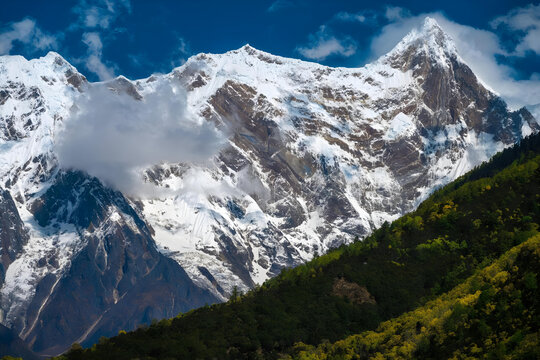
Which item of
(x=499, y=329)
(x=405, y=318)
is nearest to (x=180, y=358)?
(x=405, y=318)

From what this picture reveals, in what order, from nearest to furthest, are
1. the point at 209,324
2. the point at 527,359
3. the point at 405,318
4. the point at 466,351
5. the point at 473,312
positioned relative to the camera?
the point at 527,359, the point at 466,351, the point at 473,312, the point at 405,318, the point at 209,324

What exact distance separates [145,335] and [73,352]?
1963cm

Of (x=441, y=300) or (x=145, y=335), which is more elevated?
(x=145, y=335)

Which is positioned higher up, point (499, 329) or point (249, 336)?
point (249, 336)

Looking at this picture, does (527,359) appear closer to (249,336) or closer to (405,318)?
(405,318)

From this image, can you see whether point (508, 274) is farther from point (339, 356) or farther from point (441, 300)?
point (339, 356)

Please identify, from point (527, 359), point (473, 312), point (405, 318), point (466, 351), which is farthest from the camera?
point (405, 318)

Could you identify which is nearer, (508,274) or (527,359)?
(527,359)

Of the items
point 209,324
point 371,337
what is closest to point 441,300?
point 371,337

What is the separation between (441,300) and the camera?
177 meters

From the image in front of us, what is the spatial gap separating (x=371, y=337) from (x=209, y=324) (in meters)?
40.1

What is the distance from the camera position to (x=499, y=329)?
456 feet

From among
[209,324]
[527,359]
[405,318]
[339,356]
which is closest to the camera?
[527,359]

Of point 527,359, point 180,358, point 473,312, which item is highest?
point 180,358
